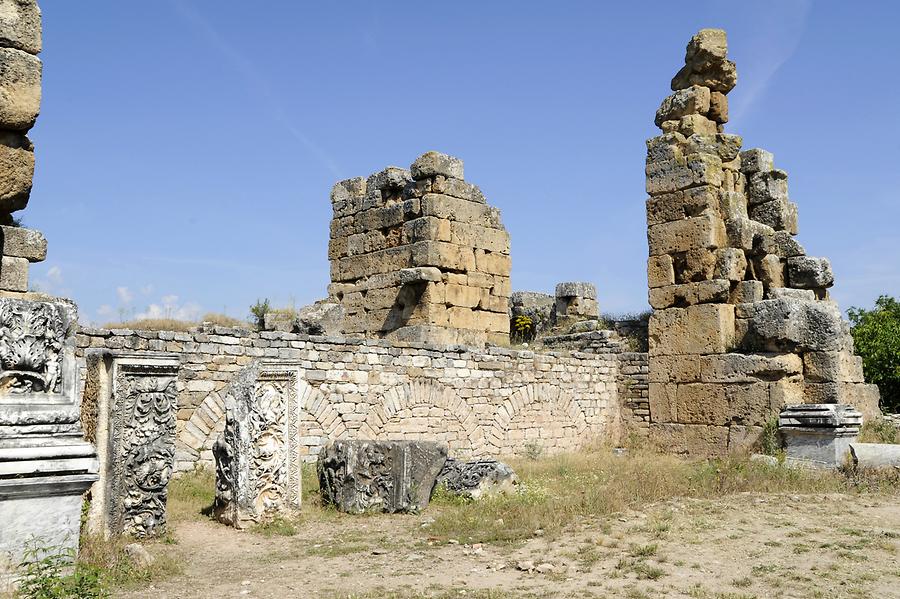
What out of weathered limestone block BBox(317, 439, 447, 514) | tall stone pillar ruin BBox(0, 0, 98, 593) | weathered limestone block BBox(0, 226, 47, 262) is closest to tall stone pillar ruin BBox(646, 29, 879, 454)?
weathered limestone block BBox(317, 439, 447, 514)

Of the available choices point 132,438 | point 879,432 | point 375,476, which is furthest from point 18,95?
point 879,432

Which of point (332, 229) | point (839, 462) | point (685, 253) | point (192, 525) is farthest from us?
point (332, 229)

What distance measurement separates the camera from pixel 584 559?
5.83 meters

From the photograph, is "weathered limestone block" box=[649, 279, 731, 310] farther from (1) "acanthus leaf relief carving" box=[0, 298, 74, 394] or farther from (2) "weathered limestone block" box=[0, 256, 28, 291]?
(1) "acanthus leaf relief carving" box=[0, 298, 74, 394]

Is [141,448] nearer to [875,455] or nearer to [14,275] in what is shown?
[14,275]

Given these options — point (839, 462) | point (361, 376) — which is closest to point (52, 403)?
point (361, 376)

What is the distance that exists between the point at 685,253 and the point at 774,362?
224 cm

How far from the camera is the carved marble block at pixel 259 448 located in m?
7.18

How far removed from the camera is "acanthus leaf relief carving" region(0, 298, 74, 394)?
362 centimetres

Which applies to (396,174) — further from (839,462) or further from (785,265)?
(839,462)

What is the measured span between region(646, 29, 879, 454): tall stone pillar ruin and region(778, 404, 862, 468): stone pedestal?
1.88ft

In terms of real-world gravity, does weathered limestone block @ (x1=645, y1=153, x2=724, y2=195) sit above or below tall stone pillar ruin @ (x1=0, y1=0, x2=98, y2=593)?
above

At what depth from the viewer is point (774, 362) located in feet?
38.3

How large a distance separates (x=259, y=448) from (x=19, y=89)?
358cm
